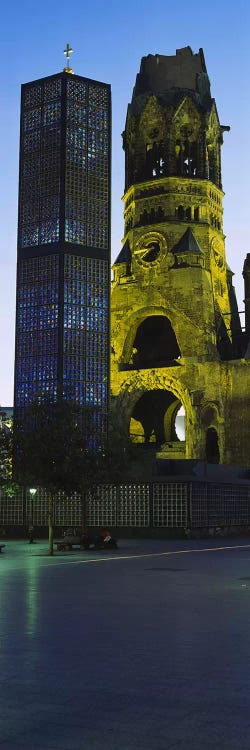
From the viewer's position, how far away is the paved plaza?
23.7 ft

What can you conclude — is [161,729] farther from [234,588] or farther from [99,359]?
[99,359]

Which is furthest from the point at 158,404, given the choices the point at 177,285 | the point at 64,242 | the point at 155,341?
the point at 64,242

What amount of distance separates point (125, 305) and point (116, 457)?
39.1m

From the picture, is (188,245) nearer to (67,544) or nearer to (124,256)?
(124,256)

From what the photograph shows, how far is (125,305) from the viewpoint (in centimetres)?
8069

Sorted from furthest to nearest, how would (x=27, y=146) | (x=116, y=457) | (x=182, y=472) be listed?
1. (x=27, y=146)
2. (x=182, y=472)
3. (x=116, y=457)

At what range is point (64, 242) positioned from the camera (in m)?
56.1

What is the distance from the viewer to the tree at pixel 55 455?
36594 millimetres

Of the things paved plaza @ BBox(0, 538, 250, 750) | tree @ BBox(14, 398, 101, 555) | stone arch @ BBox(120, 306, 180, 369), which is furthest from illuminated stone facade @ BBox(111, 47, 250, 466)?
paved plaza @ BBox(0, 538, 250, 750)

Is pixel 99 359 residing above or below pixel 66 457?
above

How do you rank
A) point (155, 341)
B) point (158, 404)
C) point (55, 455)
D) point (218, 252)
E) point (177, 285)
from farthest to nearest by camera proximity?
point (155, 341), point (158, 404), point (218, 252), point (177, 285), point (55, 455)

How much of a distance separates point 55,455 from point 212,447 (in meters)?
42.4

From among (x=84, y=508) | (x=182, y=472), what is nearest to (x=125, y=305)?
(x=182, y=472)

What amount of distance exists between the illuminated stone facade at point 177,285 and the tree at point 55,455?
34.4 m
